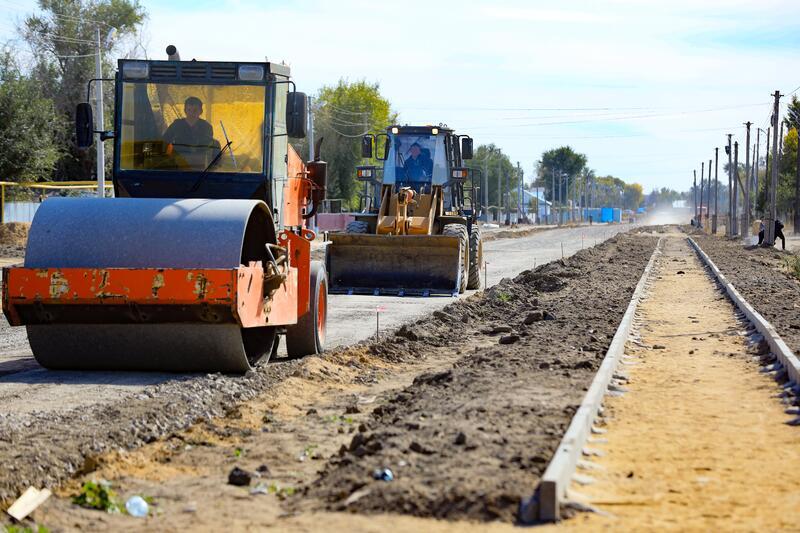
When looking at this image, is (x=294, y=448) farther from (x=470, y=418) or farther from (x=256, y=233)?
(x=256, y=233)

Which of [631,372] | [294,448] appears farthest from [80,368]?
[631,372]

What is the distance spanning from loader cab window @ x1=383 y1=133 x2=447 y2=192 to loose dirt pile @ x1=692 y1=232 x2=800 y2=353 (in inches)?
269

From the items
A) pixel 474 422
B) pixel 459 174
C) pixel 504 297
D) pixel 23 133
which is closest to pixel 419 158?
pixel 459 174

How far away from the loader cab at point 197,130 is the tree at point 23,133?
3670 centimetres

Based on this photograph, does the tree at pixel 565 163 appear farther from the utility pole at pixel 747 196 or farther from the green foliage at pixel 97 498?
the green foliage at pixel 97 498

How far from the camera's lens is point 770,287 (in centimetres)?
2581

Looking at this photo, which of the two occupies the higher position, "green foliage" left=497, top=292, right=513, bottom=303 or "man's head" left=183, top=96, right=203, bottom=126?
"man's head" left=183, top=96, right=203, bottom=126

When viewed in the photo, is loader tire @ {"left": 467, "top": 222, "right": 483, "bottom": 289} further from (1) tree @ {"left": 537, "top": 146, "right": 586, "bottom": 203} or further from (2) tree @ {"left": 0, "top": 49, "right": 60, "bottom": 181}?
(1) tree @ {"left": 537, "top": 146, "right": 586, "bottom": 203}

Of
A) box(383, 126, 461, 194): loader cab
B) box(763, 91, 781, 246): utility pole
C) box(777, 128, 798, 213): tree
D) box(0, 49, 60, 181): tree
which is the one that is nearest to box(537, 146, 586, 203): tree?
box(777, 128, 798, 213): tree

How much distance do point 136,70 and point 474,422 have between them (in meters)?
6.33

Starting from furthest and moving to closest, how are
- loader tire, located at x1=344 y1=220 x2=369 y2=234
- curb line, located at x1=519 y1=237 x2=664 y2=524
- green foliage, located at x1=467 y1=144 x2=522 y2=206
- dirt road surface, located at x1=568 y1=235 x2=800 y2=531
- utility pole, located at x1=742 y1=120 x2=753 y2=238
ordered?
green foliage, located at x1=467 y1=144 x2=522 y2=206, utility pole, located at x1=742 y1=120 x2=753 y2=238, loader tire, located at x1=344 y1=220 x2=369 y2=234, dirt road surface, located at x1=568 y1=235 x2=800 y2=531, curb line, located at x1=519 y1=237 x2=664 y2=524

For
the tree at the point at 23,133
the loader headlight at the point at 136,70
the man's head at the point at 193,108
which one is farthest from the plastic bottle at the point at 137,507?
the tree at the point at 23,133

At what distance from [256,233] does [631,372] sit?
13.6 ft

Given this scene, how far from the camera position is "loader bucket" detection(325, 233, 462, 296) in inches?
904
